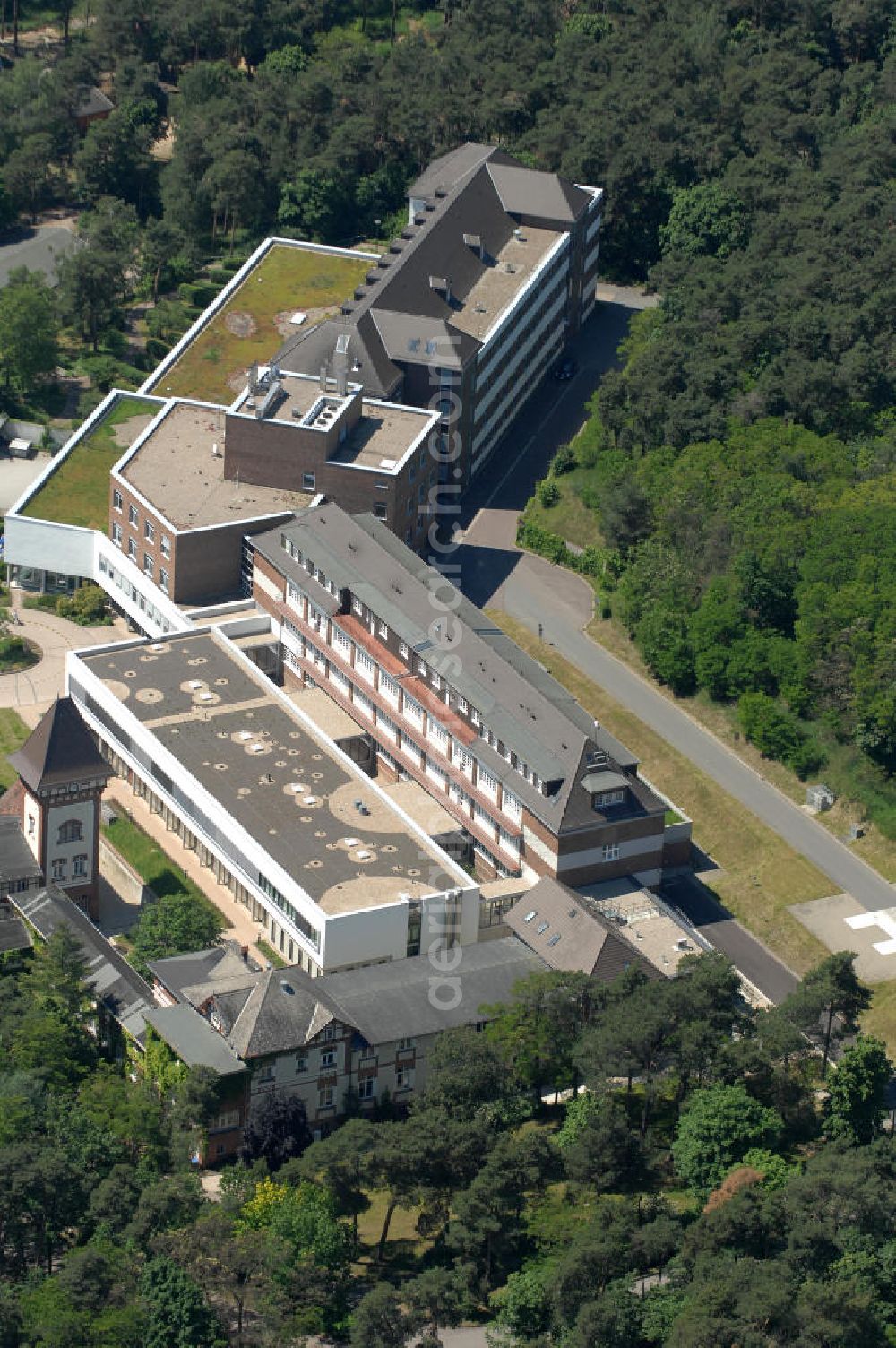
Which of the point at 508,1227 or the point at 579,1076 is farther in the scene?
the point at 579,1076

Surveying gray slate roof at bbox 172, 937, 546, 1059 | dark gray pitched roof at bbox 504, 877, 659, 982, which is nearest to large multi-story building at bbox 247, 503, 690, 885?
dark gray pitched roof at bbox 504, 877, 659, 982

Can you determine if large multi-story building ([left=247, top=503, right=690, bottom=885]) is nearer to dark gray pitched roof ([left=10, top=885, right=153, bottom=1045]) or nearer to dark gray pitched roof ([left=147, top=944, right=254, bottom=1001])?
dark gray pitched roof ([left=147, top=944, right=254, bottom=1001])

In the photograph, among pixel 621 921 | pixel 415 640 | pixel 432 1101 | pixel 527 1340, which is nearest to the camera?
pixel 527 1340

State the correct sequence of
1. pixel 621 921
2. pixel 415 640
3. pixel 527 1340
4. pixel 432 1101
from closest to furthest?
pixel 527 1340 → pixel 432 1101 → pixel 621 921 → pixel 415 640

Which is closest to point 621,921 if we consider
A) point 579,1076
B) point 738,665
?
point 579,1076

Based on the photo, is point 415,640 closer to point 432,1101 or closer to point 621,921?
point 621,921

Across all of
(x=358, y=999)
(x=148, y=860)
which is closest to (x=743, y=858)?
(x=358, y=999)

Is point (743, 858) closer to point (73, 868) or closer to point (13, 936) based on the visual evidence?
point (73, 868)
